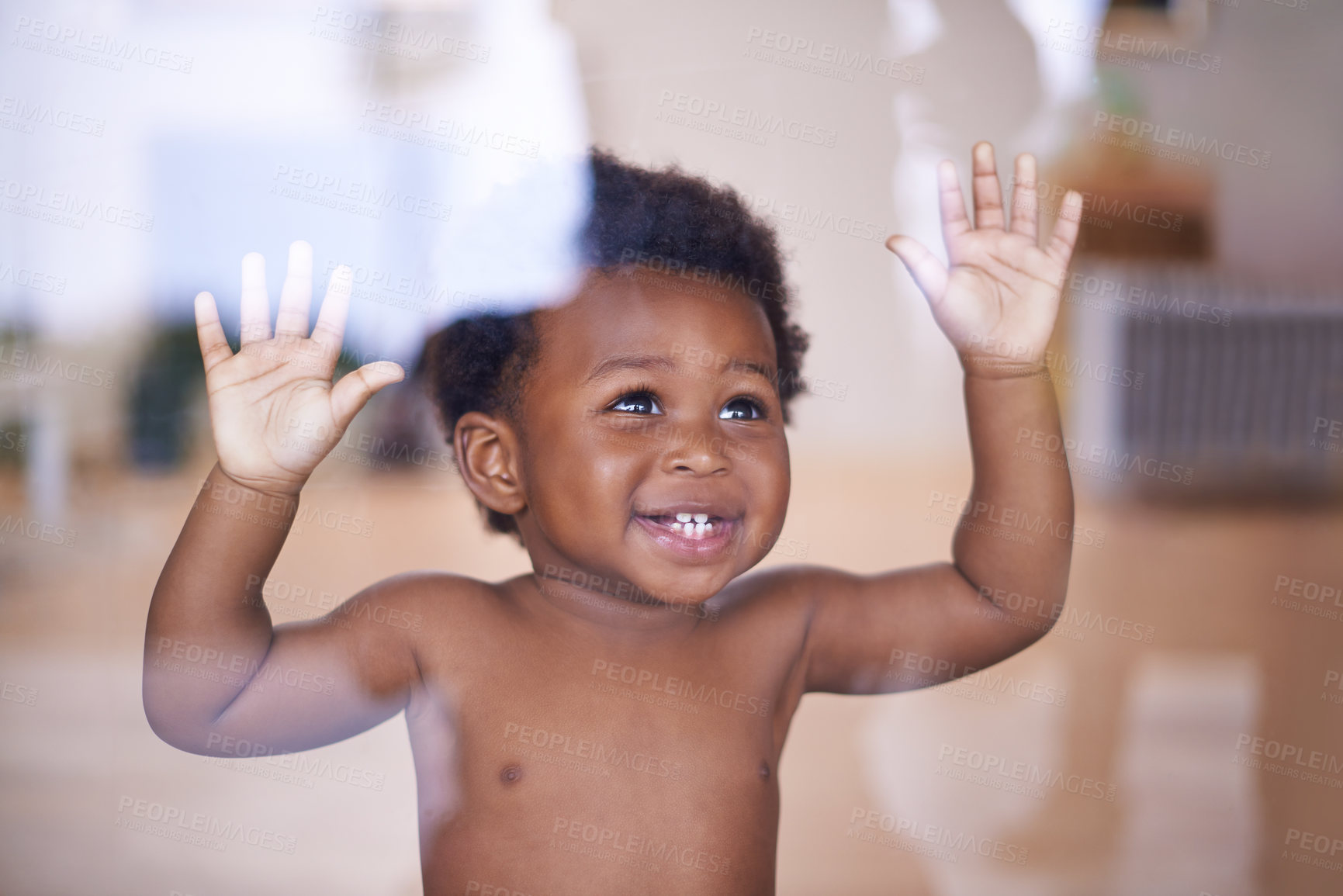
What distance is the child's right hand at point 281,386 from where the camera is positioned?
537 millimetres

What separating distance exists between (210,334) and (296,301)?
5 cm

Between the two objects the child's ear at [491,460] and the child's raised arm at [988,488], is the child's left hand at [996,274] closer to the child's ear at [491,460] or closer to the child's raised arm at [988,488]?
the child's raised arm at [988,488]

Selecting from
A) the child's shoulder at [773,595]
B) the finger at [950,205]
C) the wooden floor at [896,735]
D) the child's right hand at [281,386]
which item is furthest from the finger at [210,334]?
the finger at [950,205]

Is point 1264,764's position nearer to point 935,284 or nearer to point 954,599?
point 954,599

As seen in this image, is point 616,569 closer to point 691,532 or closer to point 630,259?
point 691,532

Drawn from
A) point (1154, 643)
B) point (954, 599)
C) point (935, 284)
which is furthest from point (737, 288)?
point (1154, 643)

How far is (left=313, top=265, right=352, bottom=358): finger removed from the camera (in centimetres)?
56

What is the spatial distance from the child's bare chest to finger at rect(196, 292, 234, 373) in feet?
0.73

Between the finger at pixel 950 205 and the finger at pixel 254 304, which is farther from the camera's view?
the finger at pixel 950 205

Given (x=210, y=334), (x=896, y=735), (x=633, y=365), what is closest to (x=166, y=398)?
(x=210, y=334)

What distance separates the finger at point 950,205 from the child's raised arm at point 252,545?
36 cm

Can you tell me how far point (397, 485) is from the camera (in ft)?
2.41

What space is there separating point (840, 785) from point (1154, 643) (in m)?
0.47

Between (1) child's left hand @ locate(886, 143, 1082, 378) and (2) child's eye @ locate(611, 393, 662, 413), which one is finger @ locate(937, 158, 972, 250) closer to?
(1) child's left hand @ locate(886, 143, 1082, 378)
